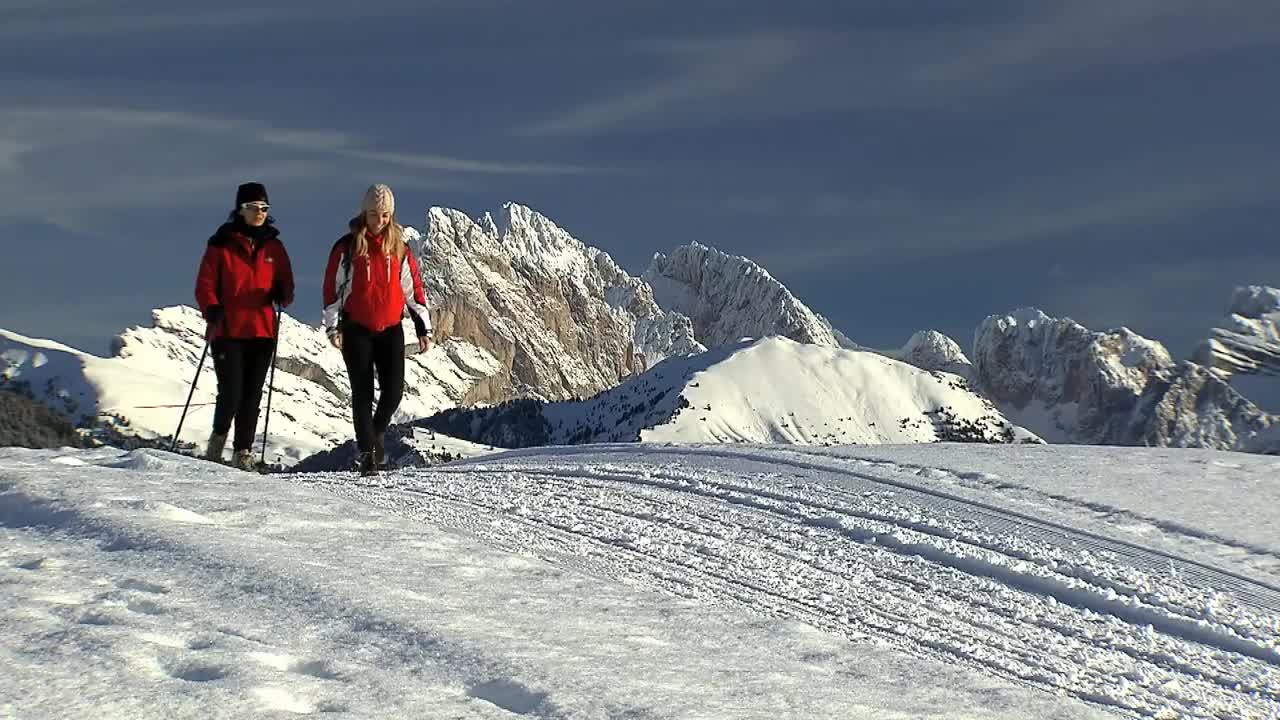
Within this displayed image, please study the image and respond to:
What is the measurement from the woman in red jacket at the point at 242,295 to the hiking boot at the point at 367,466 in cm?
101

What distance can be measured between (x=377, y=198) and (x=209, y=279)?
155cm

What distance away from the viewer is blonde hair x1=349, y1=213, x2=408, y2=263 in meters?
11.5

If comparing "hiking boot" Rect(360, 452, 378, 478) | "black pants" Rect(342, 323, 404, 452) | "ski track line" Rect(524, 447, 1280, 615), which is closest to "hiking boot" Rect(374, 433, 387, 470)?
"hiking boot" Rect(360, 452, 378, 478)

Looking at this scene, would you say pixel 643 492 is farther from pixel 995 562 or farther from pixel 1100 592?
pixel 1100 592

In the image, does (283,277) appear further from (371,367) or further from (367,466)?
(367,466)

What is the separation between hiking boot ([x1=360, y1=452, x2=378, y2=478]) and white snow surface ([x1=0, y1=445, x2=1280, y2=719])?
516mm

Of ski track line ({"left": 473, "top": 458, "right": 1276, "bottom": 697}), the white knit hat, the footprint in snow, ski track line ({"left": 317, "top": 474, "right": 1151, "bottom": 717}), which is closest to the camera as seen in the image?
the footprint in snow

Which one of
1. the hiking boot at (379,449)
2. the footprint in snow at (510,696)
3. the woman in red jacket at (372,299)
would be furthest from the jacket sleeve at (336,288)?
the footprint in snow at (510,696)

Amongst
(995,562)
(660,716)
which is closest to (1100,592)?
(995,562)

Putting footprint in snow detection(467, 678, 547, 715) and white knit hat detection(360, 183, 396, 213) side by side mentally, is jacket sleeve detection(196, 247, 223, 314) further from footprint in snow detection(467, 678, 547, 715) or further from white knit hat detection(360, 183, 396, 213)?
footprint in snow detection(467, 678, 547, 715)

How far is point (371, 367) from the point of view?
11.8m

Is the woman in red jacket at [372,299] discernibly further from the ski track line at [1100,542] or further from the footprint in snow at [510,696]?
the footprint in snow at [510,696]

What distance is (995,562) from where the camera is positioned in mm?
9023

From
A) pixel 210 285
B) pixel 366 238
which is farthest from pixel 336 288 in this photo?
pixel 210 285
